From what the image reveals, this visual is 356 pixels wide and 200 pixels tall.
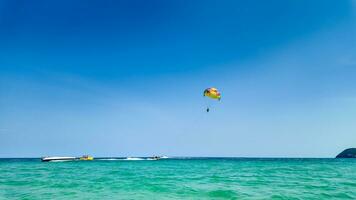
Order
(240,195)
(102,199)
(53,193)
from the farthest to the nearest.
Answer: (53,193)
(240,195)
(102,199)

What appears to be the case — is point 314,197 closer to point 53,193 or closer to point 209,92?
point 209,92

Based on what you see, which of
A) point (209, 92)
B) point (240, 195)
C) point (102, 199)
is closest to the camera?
point (102, 199)

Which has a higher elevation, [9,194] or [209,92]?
[209,92]

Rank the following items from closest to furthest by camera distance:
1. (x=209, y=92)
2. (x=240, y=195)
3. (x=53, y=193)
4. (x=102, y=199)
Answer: (x=102, y=199), (x=240, y=195), (x=53, y=193), (x=209, y=92)

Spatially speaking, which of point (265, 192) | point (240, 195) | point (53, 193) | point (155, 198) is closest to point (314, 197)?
point (265, 192)

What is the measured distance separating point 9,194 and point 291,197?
13926 millimetres

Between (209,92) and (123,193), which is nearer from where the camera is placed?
(123,193)

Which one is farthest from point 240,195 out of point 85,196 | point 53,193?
point 53,193

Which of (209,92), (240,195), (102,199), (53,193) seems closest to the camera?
(102,199)

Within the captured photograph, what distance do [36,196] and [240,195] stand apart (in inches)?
391

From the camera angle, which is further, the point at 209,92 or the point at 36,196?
the point at 209,92

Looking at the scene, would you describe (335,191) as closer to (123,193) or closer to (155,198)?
(155,198)

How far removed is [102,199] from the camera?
13469mm

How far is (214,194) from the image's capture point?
14766mm
